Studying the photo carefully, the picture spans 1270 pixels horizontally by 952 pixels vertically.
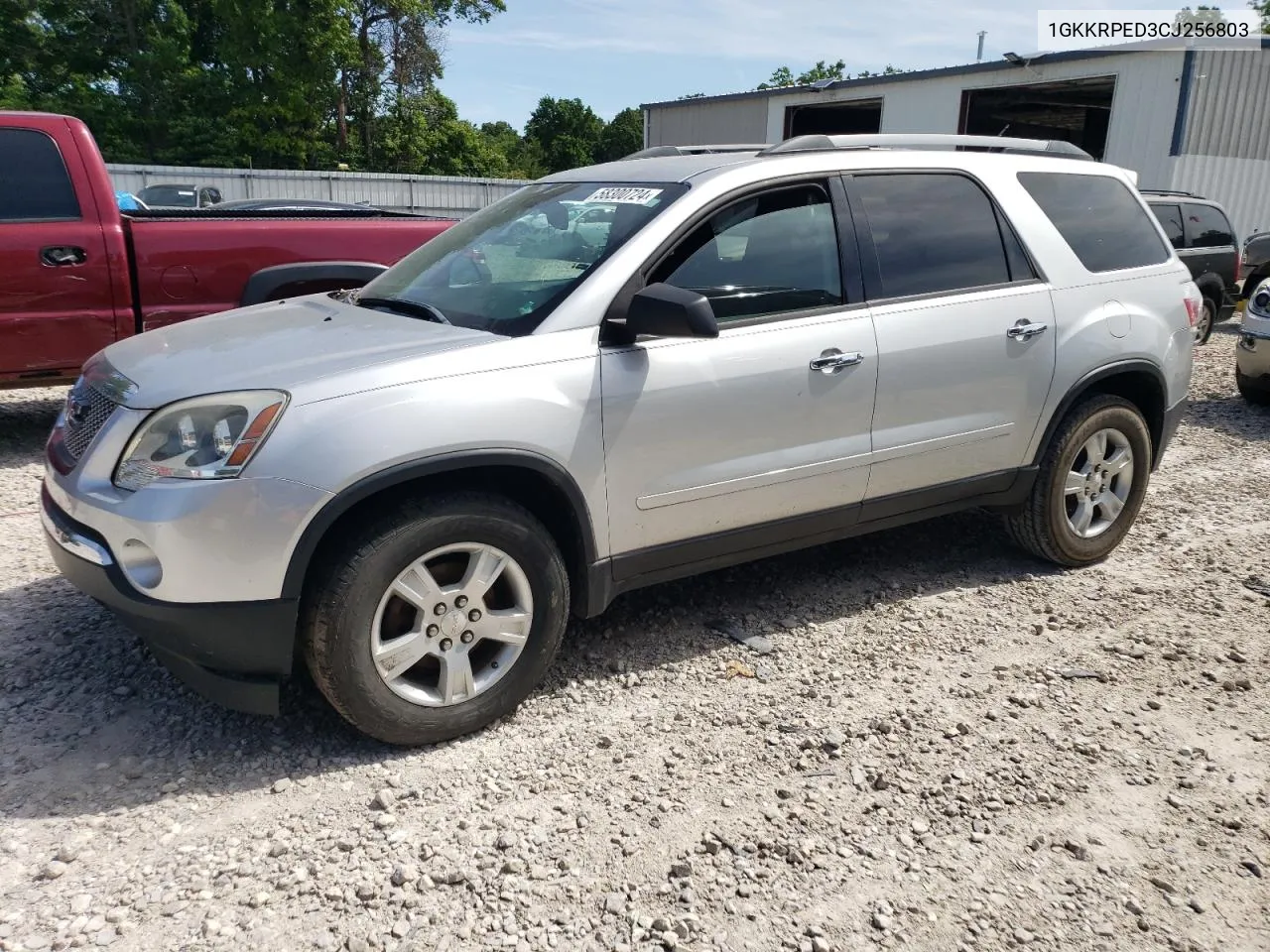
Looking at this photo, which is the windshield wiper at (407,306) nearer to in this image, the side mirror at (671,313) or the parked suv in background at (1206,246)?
the side mirror at (671,313)

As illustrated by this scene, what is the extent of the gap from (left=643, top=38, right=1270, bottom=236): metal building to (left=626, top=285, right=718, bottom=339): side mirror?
17.2 meters

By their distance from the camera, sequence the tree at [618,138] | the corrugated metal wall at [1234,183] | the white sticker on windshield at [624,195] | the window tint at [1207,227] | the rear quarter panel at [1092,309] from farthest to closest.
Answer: the tree at [618,138]
the corrugated metal wall at [1234,183]
the window tint at [1207,227]
the rear quarter panel at [1092,309]
the white sticker on windshield at [624,195]

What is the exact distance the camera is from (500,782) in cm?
299

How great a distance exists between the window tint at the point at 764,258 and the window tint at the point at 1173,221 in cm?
1031

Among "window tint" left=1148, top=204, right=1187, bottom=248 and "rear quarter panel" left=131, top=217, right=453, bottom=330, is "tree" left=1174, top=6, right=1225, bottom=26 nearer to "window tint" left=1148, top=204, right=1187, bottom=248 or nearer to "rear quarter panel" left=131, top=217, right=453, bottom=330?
"window tint" left=1148, top=204, right=1187, bottom=248

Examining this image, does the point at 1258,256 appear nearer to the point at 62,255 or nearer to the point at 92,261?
the point at 92,261

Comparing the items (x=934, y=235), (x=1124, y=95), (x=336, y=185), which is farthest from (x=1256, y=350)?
(x=336, y=185)

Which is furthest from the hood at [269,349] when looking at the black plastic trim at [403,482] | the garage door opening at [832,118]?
the garage door opening at [832,118]

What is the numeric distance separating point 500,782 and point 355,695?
1.67 feet

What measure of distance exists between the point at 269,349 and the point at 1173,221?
40.6 ft

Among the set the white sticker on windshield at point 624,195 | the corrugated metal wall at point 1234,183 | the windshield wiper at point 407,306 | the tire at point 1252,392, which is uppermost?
the corrugated metal wall at point 1234,183

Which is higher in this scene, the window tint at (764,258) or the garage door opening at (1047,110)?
the garage door opening at (1047,110)

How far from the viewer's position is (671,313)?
3.08 meters

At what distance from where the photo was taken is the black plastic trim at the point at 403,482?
276 centimetres
